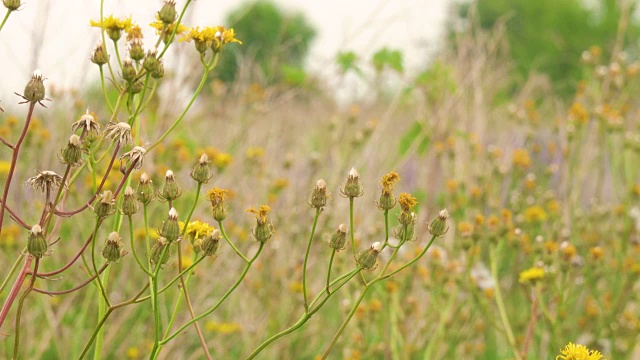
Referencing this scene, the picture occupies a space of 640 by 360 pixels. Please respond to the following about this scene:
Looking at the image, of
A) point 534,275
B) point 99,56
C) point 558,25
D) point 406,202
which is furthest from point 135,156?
point 558,25

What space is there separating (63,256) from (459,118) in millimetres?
1934

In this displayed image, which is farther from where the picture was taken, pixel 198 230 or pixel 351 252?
pixel 351 252

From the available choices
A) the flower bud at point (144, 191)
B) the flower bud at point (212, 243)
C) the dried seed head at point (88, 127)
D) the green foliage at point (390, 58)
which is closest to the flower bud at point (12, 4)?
the dried seed head at point (88, 127)

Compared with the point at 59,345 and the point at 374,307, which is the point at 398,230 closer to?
the point at 374,307

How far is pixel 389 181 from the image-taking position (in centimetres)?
122

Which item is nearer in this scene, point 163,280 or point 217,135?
point 163,280

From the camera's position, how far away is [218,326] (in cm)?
284

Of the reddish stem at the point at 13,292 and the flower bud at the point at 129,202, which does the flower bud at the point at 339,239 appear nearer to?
the flower bud at the point at 129,202

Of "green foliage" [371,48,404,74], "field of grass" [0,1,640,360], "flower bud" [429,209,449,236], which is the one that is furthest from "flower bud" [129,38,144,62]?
"green foliage" [371,48,404,74]

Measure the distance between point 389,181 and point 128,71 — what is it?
43cm

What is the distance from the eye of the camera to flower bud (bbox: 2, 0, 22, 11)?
1.22m

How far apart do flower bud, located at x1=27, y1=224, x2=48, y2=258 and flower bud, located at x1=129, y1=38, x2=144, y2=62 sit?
33cm

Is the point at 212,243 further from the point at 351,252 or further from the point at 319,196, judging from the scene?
the point at 351,252

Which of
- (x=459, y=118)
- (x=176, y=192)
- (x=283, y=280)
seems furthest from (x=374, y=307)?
(x=459, y=118)
